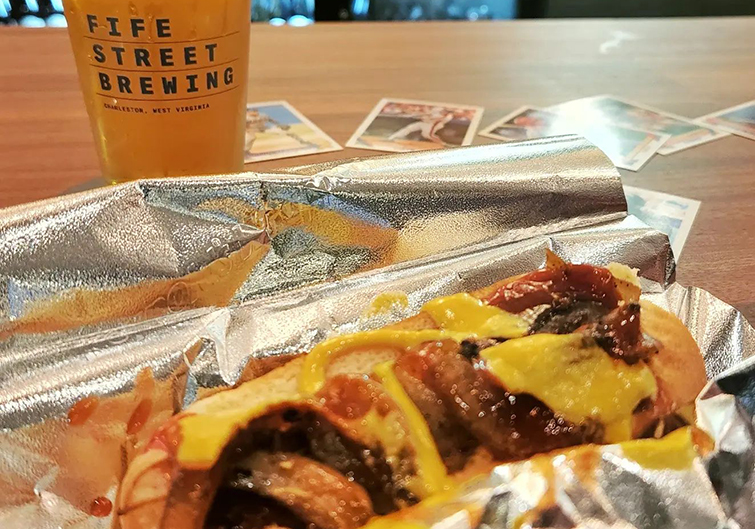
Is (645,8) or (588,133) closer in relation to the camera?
(588,133)

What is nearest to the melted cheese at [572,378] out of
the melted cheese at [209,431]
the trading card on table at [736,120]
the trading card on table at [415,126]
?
the melted cheese at [209,431]

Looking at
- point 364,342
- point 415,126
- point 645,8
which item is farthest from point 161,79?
point 645,8

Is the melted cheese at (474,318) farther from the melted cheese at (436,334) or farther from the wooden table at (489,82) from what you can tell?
the wooden table at (489,82)

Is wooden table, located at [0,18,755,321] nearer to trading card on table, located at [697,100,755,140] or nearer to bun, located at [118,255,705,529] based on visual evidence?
trading card on table, located at [697,100,755,140]

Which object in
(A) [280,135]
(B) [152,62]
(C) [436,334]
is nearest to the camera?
(C) [436,334]

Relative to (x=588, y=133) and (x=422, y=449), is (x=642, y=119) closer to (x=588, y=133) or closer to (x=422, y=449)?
(x=588, y=133)

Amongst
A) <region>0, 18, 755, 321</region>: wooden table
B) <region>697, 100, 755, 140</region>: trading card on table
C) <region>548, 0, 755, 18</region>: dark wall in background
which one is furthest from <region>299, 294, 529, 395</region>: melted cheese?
<region>548, 0, 755, 18</region>: dark wall in background
